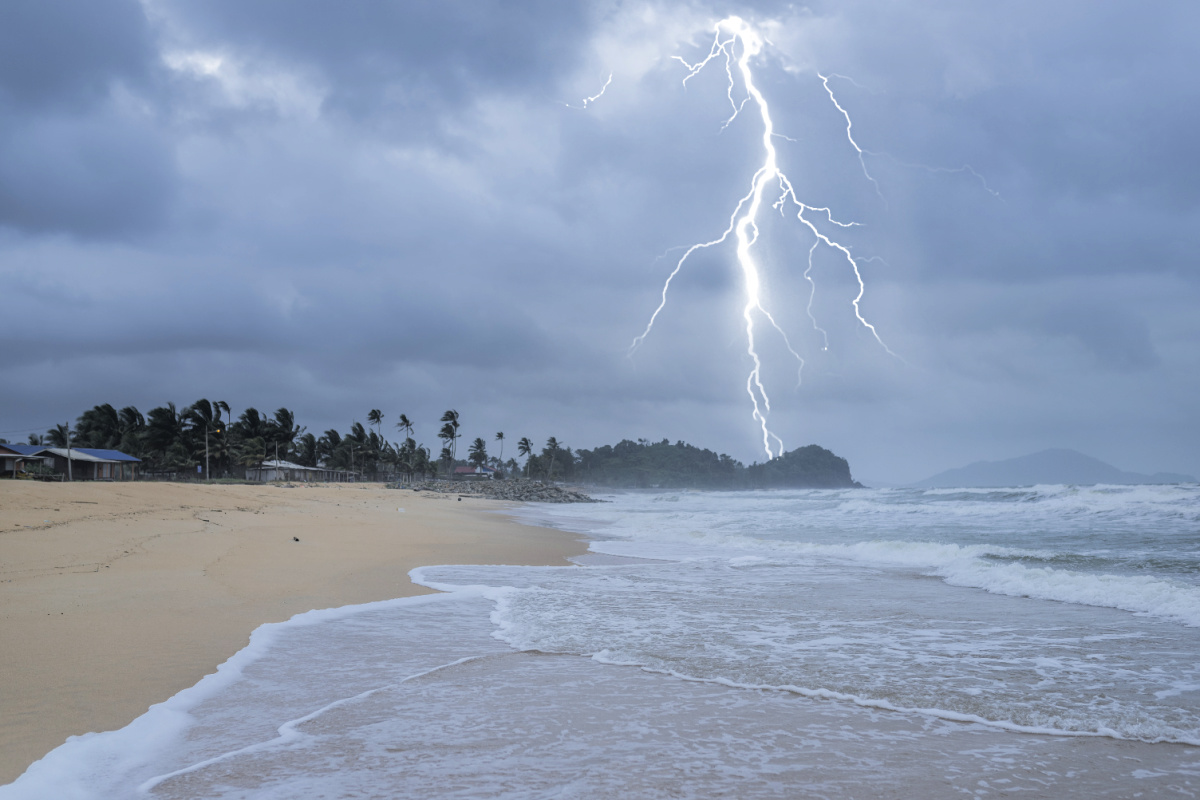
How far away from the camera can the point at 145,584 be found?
792 cm

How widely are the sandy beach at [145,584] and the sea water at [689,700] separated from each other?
367 mm

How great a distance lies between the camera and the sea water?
3.40 meters

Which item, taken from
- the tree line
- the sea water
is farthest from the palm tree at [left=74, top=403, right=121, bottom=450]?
the sea water

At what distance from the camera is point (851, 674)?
18.0 feet

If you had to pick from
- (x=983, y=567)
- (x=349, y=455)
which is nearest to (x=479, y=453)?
(x=349, y=455)

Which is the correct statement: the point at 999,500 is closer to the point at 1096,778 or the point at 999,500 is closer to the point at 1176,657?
the point at 1176,657

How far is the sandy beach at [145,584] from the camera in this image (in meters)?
4.32

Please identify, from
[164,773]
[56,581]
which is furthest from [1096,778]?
[56,581]

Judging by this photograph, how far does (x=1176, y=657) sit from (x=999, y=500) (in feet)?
113

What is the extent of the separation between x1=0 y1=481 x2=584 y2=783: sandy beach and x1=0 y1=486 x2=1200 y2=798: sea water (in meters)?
0.37

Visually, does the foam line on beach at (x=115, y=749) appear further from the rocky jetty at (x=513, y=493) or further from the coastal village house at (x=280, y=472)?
the coastal village house at (x=280, y=472)

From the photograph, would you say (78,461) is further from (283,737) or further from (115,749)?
(283,737)

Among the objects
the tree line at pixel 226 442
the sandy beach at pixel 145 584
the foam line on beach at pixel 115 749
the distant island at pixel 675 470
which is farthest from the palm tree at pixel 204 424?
the distant island at pixel 675 470

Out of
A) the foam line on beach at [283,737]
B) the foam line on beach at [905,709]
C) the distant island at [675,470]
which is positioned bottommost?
the distant island at [675,470]
